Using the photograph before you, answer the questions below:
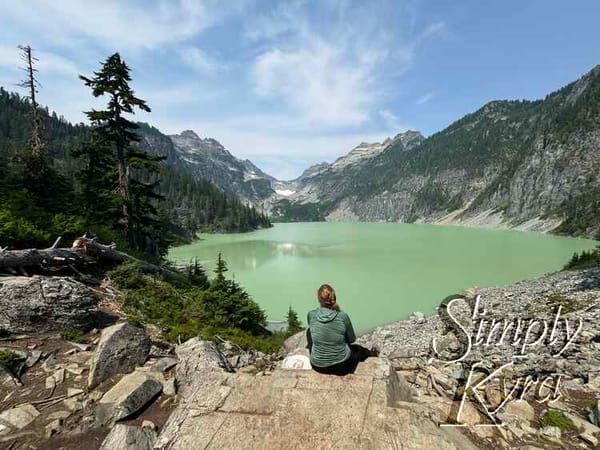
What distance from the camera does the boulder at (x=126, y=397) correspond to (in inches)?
198

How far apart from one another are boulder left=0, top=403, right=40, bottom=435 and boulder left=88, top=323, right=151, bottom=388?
0.87m

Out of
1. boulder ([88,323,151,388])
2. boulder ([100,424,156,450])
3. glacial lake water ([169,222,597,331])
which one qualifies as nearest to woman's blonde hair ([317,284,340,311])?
boulder ([100,424,156,450])

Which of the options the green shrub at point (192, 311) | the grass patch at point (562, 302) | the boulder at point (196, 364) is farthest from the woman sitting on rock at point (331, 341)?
the grass patch at point (562, 302)

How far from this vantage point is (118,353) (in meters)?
6.44

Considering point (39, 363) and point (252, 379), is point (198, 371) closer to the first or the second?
point (252, 379)

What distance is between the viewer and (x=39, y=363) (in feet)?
20.9

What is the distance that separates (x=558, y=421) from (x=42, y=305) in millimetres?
11050

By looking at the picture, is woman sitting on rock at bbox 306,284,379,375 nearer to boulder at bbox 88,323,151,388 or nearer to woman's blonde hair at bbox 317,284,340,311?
woman's blonde hair at bbox 317,284,340,311

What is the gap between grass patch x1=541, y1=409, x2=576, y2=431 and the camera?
553 cm

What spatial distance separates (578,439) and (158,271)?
16.4 meters

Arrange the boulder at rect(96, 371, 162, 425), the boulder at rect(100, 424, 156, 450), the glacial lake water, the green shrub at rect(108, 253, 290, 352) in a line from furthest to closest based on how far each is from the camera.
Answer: the glacial lake water
the green shrub at rect(108, 253, 290, 352)
the boulder at rect(96, 371, 162, 425)
the boulder at rect(100, 424, 156, 450)

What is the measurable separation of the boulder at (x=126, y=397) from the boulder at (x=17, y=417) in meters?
0.95

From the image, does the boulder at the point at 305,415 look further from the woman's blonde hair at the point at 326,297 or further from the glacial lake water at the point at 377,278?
the glacial lake water at the point at 377,278

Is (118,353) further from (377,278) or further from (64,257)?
(377,278)
